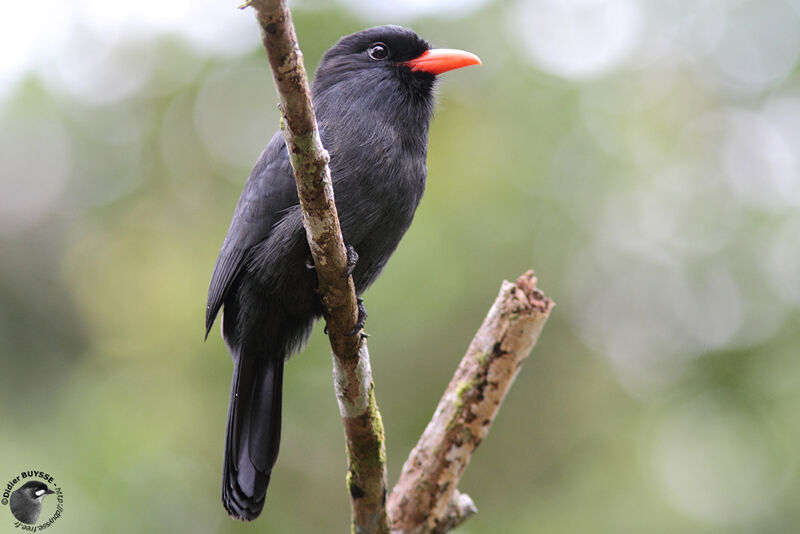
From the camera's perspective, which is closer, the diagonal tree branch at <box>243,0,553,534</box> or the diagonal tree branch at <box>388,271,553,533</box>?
the diagonal tree branch at <box>243,0,553,534</box>

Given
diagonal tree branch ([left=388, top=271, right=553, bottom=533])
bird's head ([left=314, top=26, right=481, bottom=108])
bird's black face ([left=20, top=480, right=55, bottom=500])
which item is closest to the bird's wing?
bird's head ([left=314, top=26, right=481, bottom=108])

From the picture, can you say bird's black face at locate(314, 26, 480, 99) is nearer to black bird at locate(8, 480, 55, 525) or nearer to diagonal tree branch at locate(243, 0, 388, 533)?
diagonal tree branch at locate(243, 0, 388, 533)

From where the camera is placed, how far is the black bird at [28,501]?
399 cm

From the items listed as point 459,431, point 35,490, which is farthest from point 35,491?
point 459,431

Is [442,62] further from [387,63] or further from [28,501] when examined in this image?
[28,501]

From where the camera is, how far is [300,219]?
3021 millimetres

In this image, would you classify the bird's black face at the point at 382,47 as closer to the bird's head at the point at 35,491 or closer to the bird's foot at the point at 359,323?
the bird's foot at the point at 359,323

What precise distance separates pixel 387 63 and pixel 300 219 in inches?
34.5

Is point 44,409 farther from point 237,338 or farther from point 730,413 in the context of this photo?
point 730,413

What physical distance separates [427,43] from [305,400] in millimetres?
2833

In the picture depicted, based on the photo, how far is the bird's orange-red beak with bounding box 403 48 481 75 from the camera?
136 inches

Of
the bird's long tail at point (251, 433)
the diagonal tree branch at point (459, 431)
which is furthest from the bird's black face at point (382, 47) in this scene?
the bird's long tail at point (251, 433)

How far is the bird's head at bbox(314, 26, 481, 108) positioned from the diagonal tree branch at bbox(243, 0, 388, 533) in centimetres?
96

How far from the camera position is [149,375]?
5.95 m
